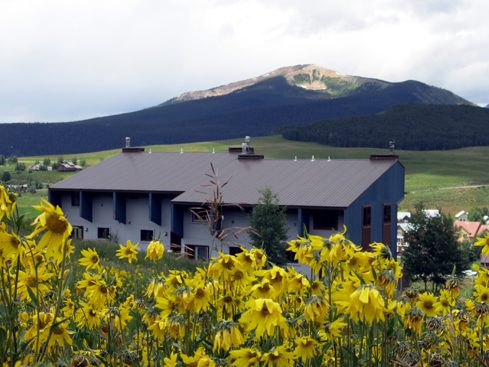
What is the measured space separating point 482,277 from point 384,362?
1321 millimetres

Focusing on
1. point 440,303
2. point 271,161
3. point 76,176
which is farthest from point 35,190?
point 440,303

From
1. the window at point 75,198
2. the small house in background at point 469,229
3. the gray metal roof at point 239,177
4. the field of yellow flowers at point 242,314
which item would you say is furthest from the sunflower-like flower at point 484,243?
the small house in background at point 469,229

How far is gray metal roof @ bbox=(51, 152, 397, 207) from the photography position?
44.4 m

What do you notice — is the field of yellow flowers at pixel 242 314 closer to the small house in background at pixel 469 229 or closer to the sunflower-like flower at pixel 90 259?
the sunflower-like flower at pixel 90 259

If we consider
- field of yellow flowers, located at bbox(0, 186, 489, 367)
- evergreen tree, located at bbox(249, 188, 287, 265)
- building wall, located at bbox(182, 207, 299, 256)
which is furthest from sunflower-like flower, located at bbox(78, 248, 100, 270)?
building wall, located at bbox(182, 207, 299, 256)

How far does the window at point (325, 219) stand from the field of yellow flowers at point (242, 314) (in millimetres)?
37478

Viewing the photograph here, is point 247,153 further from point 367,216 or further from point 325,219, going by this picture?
point 367,216

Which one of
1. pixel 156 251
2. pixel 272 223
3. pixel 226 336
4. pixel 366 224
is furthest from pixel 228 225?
pixel 226 336

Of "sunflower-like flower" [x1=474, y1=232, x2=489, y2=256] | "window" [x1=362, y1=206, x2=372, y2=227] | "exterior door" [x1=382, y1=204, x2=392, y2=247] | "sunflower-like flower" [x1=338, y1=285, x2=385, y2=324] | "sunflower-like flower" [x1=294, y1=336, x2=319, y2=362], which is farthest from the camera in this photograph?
"exterior door" [x1=382, y1=204, x2=392, y2=247]

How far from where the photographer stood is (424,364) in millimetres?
5059

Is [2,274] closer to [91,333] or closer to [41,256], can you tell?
[41,256]

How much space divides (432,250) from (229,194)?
42.6ft

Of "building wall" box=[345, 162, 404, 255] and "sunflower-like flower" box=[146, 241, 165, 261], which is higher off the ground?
"sunflower-like flower" box=[146, 241, 165, 261]

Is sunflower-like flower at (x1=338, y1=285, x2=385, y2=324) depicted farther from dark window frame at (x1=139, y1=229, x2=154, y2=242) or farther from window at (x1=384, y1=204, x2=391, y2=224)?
dark window frame at (x1=139, y1=229, x2=154, y2=242)
